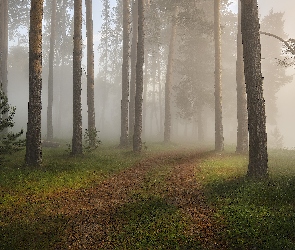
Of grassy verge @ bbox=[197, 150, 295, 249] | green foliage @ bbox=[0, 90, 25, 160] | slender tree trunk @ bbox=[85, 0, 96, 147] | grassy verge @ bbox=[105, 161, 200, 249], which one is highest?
slender tree trunk @ bbox=[85, 0, 96, 147]

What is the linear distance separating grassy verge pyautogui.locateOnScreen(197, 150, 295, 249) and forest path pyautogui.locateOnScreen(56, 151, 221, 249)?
373 millimetres

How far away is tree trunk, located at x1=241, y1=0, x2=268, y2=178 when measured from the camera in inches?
361

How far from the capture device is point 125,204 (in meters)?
7.56

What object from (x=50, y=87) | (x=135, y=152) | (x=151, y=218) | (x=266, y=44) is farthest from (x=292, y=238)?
(x=266, y=44)

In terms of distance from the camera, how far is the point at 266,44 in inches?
1650

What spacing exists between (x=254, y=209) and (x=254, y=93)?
4437 millimetres

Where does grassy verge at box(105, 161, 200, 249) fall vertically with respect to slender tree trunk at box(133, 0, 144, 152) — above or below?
below

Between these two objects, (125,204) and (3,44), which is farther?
(3,44)

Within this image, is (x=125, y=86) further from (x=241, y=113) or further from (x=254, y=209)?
(x=254, y=209)

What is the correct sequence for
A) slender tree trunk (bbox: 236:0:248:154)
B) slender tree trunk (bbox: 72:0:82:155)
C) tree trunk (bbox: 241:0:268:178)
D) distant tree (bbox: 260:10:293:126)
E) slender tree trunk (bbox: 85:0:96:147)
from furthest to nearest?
distant tree (bbox: 260:10:293:126)
slender tree trunk (bbox: 85:0:96:147)
slender tree trunk (bbox: 236:0:248:154)
slender tree trunk (bbox: 72:0:82:155)
tree trunk (bbox: 241:0:268:178)

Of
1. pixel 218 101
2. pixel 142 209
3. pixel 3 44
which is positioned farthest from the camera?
pixel 3 44

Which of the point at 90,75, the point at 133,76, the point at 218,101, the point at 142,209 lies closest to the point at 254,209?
the point at 142,209

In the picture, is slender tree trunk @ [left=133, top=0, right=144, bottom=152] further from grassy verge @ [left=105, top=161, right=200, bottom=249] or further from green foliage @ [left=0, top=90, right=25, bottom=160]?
grassy verge @ [left=105, top=161, right=200, bottom=249]

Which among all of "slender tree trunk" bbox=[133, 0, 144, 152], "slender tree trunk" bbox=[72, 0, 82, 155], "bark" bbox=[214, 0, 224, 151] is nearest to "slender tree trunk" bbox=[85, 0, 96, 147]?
"slender tree trunk" bbox=[133, 0, 144, 152]
